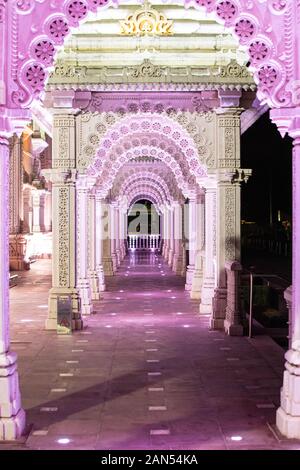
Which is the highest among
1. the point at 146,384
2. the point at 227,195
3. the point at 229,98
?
the point at 229,98

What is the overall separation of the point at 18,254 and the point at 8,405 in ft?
63.2

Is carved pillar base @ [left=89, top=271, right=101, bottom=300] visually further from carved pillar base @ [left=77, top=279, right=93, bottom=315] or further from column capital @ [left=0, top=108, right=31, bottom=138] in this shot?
column capital @ [left=0, top=108, right=31, bottom=138]

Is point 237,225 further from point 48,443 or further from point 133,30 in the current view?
point 48,443

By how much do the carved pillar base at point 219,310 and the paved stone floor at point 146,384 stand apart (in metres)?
0.25

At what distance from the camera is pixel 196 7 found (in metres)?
5.34

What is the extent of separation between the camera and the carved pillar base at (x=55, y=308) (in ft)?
35.9

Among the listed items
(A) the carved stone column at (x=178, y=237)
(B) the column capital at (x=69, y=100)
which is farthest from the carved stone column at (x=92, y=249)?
(A) the carved stone column at (x=178, y=237)

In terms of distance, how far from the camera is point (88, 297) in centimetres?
1298

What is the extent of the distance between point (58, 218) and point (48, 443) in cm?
631

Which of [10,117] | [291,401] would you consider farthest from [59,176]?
[291,401]

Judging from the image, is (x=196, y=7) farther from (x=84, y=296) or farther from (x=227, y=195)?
(x=84, y=296)

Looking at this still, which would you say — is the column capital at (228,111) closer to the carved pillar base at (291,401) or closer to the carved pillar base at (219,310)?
the carved pillar base at (219,310)

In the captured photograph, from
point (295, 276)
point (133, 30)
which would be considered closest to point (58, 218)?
point (133, 30)
